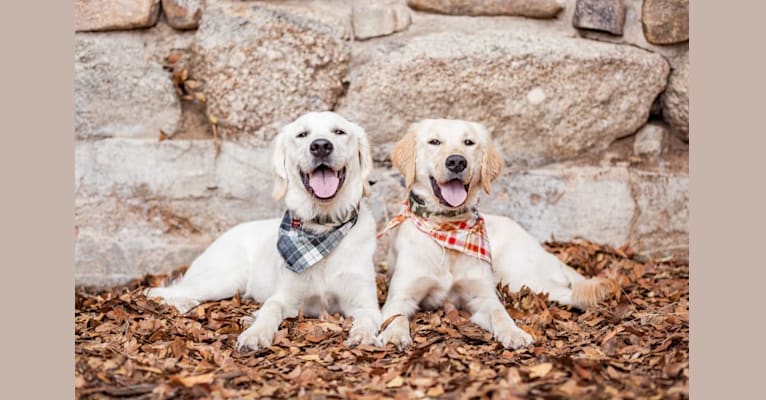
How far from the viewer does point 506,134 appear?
5.22 metres

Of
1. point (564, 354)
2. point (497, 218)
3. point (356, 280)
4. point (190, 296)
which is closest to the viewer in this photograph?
point (564, 354)

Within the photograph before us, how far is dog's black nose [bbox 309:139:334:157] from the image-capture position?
3.95m

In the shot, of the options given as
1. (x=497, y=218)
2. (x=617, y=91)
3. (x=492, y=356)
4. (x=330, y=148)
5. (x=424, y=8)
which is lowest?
(x=492, y=356)

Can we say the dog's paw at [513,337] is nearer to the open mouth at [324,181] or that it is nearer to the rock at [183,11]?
the open mouth at [324,181]

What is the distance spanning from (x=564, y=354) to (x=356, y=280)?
3.80ft

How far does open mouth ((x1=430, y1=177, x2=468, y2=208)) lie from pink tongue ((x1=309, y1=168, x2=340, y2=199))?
0.54 metres

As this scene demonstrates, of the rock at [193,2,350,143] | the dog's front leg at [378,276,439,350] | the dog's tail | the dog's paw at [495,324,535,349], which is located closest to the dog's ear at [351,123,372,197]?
the dog's front leg at [378,276,439,350]

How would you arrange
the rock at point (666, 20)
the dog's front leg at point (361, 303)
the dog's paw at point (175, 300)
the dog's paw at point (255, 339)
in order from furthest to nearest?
1. the rock at point (666, 20)
2. the dog's paw at point (175, 300)
3. the dog's front leg at point (361, 303)
4. the dog's paw at point (255, 339)

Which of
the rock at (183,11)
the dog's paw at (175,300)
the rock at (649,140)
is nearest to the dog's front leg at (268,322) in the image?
the dog's paw at (175,300)

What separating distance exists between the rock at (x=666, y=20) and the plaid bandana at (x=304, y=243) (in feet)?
8.29

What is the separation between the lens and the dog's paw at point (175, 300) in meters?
4.31

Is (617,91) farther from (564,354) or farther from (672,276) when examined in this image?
(564,354)

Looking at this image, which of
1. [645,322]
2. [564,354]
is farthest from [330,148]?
[645,322]

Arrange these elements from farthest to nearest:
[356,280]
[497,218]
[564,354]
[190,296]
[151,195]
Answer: [151,195] → [497,218] → [190,296] → [356,280] → [564,354]
